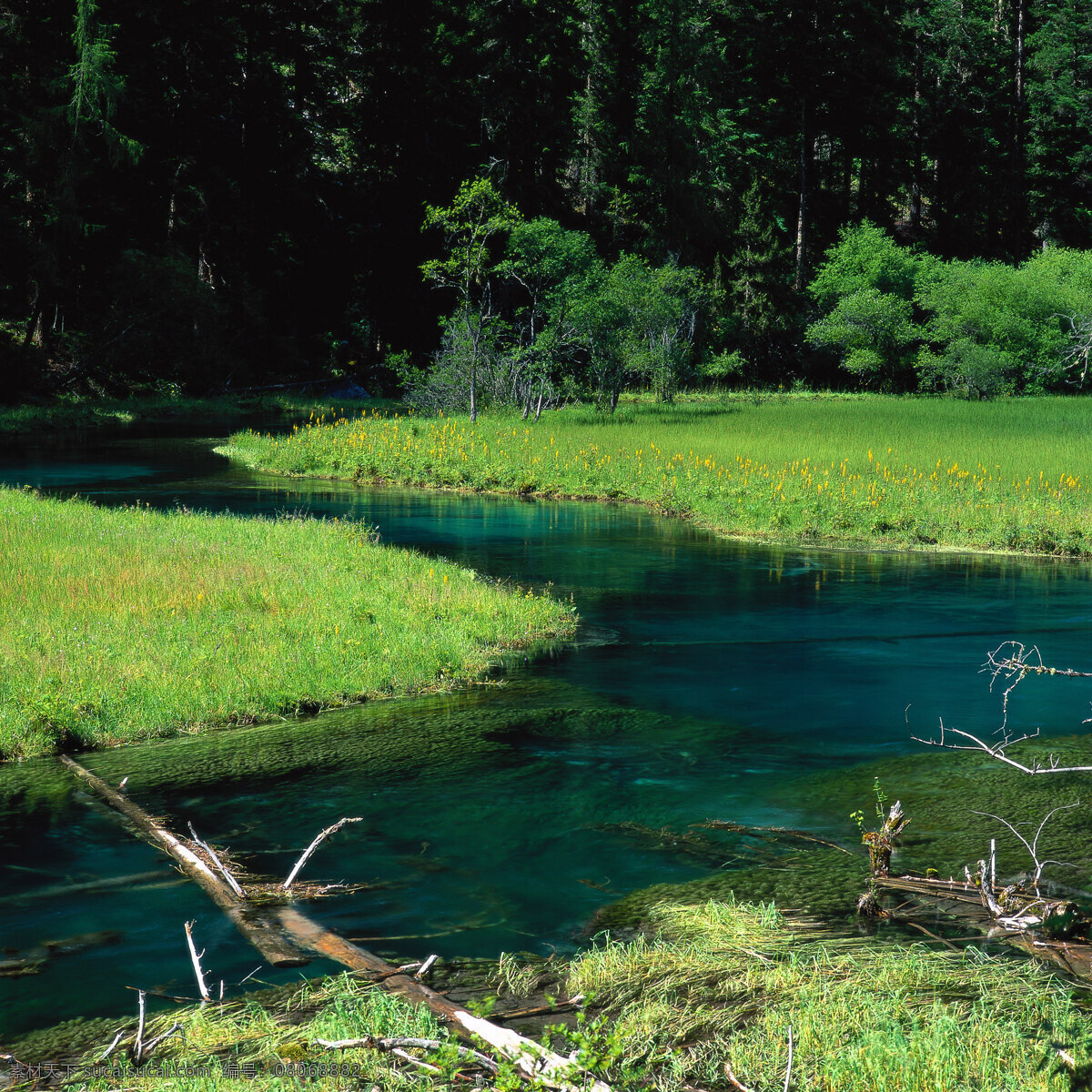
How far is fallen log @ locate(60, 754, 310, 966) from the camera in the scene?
5.87m

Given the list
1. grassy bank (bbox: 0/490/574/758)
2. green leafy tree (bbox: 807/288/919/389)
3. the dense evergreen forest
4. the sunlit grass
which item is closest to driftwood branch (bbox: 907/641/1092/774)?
the sunlit grass

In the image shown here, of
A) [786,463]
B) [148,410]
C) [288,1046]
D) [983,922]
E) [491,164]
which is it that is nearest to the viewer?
→ [288,1046]

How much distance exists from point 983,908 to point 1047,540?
1444 centimetres

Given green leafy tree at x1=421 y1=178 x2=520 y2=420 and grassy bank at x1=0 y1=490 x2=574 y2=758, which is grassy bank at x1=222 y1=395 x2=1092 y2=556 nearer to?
green leafy tree at x1=421 y1=178 x2=520 y2=420

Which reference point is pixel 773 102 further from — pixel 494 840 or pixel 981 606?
pixel 494 840

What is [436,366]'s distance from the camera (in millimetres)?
40062

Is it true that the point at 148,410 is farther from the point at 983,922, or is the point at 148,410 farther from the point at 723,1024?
the point at 723,1024

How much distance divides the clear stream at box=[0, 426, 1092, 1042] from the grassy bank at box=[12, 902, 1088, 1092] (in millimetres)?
570

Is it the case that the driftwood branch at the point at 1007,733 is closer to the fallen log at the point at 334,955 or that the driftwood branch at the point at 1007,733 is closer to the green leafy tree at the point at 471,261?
the fallen log at the point at 334,955

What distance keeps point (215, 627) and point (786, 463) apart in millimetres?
16086

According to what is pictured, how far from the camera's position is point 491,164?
49.2 meters

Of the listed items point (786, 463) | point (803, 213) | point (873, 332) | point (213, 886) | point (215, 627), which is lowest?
point (213, 886)

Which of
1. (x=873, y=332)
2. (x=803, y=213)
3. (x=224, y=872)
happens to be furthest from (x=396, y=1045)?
(x=803, y=213)

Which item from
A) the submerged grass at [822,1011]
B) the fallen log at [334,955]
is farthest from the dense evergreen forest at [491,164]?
the submerged grass at [822,1011]
